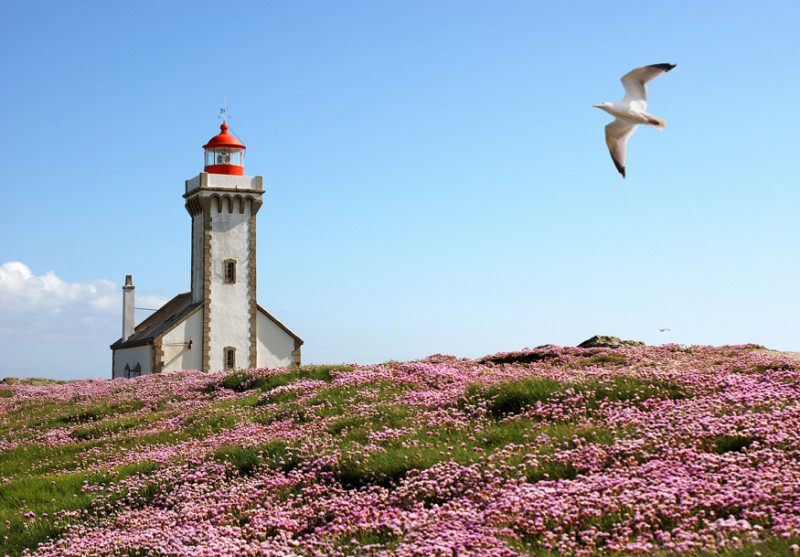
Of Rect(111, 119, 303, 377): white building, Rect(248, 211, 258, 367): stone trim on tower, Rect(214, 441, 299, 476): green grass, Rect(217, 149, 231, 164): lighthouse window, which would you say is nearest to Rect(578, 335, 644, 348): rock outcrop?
Rect(214, 441, 299, 476): green grass

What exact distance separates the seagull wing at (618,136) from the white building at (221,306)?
47.4 m

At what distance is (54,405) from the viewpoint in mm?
31000

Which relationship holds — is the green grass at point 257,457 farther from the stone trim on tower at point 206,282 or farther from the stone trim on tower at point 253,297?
the stone trim on tower at point 253,297

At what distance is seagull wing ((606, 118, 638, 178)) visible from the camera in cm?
1809

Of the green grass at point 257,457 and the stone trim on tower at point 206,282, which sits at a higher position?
the stone trim on tower at point 206,282

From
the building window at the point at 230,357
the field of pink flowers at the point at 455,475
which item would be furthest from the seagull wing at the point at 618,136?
the building window at the point at 230,357

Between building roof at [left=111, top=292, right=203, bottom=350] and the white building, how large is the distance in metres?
0.17

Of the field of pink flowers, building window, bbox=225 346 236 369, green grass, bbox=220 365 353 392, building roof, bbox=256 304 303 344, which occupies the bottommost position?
the field of pink flowers

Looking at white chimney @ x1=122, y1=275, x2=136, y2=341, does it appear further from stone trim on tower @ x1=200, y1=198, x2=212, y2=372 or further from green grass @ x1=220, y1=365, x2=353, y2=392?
green grass @ x1=220, y1=365, x2=353, y2=392

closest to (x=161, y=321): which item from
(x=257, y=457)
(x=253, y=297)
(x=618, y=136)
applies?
(x=253, y=297)

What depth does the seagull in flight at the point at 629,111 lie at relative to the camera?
58.6 ft

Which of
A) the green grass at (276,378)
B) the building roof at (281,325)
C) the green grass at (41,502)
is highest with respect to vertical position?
the building roof at (281,325)

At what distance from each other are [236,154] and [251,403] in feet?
159

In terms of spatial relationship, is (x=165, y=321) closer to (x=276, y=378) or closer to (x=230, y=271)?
(x=230, y=271)
